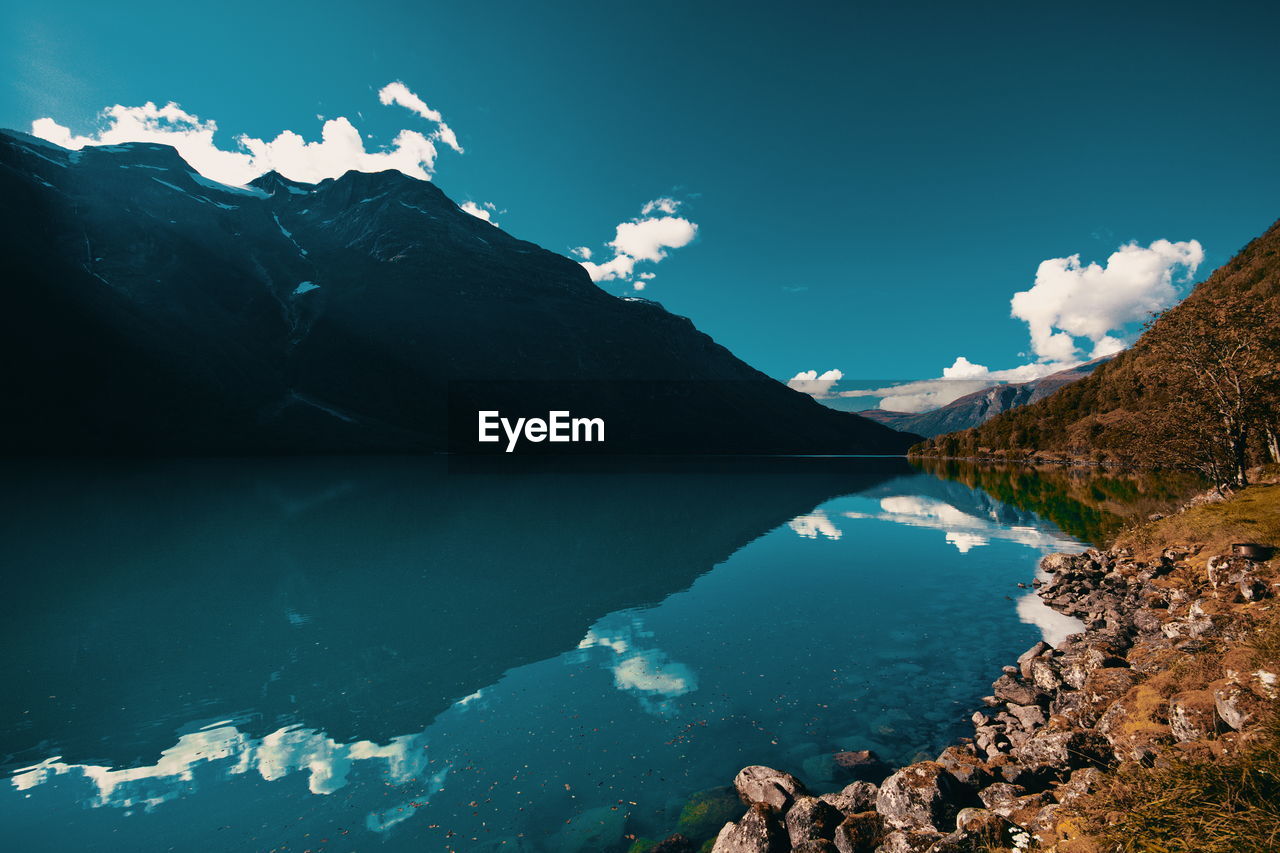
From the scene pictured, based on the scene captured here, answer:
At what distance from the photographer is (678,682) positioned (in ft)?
65.9

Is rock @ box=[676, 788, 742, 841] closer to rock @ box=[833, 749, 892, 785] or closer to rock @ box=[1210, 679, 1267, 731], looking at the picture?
rock @ box=[833, 749, 892, 785]

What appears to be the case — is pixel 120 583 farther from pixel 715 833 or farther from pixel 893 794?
pixel 893 794

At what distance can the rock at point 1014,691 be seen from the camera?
16.9 meters

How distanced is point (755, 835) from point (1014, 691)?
12.1m

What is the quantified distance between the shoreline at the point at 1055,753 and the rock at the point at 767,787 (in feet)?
0.09

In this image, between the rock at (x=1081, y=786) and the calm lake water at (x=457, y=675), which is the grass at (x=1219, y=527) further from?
the rock at (x=1081, y=786)

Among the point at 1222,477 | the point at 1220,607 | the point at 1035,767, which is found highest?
the point at 1222,477

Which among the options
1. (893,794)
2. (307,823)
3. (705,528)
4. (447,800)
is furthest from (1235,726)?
(705,528)

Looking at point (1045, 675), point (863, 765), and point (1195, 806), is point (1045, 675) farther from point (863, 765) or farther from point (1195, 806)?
point (1195, 806)

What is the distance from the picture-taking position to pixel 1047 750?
41.8 feet

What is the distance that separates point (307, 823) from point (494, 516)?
177 feet

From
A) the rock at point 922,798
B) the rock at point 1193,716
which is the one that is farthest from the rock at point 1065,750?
the rock at point 922,798

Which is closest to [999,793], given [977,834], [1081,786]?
[1081,786]

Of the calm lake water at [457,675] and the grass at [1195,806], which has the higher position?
the grass at [1195,806]
